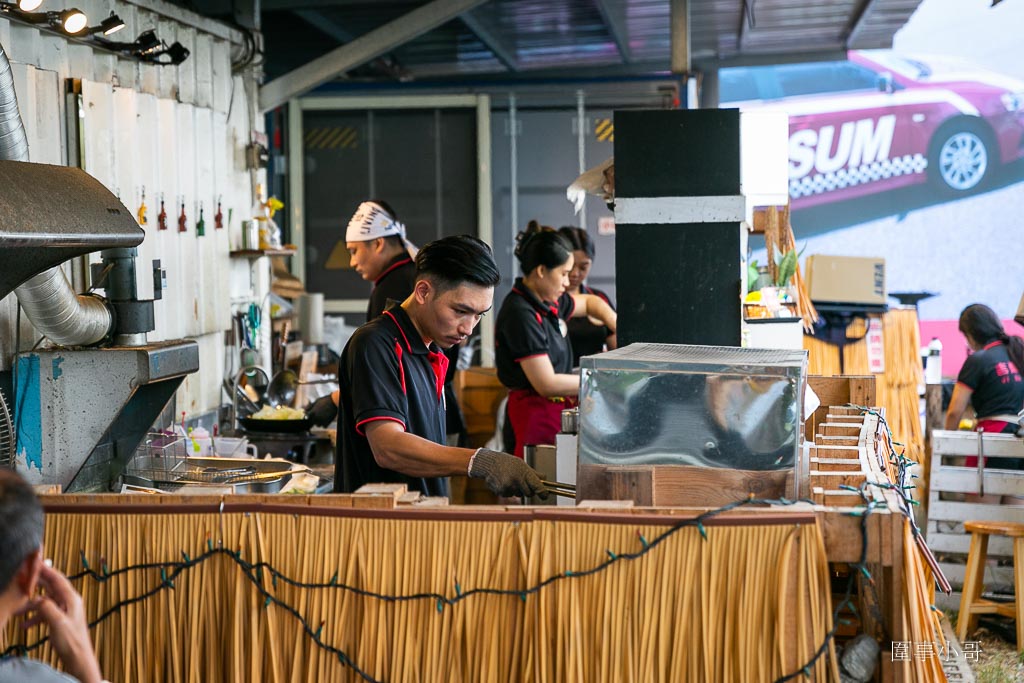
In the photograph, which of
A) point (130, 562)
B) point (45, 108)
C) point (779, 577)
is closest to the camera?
point (779, 577)

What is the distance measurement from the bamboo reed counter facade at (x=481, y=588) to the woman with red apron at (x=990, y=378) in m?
4.93

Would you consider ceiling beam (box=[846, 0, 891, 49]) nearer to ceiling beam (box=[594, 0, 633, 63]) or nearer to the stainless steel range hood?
ceiling beam (box=[594, 0, 633, 63])

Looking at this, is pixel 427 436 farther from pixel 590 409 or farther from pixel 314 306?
pixel 314 306

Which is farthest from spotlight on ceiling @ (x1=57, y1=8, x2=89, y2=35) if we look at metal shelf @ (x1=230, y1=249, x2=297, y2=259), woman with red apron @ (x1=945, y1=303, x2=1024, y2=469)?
woman with red apron @ (x1=945, y1=303, x2=1024, y2=469)

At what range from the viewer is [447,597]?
1.87 meters

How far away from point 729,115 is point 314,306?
A: 4790 mm

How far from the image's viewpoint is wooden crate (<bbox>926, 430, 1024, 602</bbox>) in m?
5.49

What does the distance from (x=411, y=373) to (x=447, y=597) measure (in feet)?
3.38

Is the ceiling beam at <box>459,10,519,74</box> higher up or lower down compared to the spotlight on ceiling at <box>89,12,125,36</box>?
higher up

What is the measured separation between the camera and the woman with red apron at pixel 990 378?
641 cm

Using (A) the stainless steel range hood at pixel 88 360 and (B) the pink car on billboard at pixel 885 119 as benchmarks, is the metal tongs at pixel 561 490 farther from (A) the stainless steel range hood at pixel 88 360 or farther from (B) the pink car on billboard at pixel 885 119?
(B) the pink car on billboard at pixel 885 119

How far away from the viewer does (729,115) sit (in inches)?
152

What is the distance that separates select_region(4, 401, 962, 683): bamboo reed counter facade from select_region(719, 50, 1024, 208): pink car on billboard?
9.27 m

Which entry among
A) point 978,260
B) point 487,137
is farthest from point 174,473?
point 978,260
